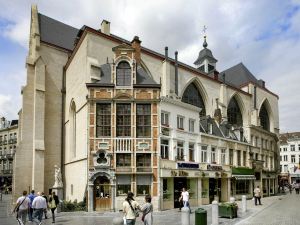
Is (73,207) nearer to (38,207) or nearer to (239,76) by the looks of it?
(38,207)

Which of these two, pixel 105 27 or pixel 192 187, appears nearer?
pixel 192 187

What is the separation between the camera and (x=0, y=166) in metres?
73.8

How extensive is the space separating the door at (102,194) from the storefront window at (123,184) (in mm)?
713

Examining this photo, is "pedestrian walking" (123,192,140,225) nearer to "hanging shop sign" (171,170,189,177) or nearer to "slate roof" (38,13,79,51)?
"hanging shop sign" (171,170,189,177)

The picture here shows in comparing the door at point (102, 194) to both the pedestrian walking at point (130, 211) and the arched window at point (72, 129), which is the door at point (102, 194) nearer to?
the arched window at point (72, 129)

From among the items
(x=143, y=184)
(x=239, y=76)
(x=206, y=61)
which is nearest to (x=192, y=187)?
(x=143, y=184)

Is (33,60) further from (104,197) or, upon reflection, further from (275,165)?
(275,165)

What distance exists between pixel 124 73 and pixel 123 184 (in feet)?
26.6

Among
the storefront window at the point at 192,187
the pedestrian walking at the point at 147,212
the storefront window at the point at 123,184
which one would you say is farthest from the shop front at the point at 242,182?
the pedestrian walking at the point at 147,212

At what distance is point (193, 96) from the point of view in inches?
1780

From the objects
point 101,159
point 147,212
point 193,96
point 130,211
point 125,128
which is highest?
point 193,96

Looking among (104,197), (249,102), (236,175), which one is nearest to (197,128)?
(236,175)

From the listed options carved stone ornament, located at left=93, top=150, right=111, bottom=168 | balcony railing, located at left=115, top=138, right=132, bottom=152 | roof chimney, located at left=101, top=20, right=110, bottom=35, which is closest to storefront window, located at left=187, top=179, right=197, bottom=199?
balcony railing, located at left=115, top=138, right=132, bottom=152

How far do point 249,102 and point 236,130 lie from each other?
39.6 ft
